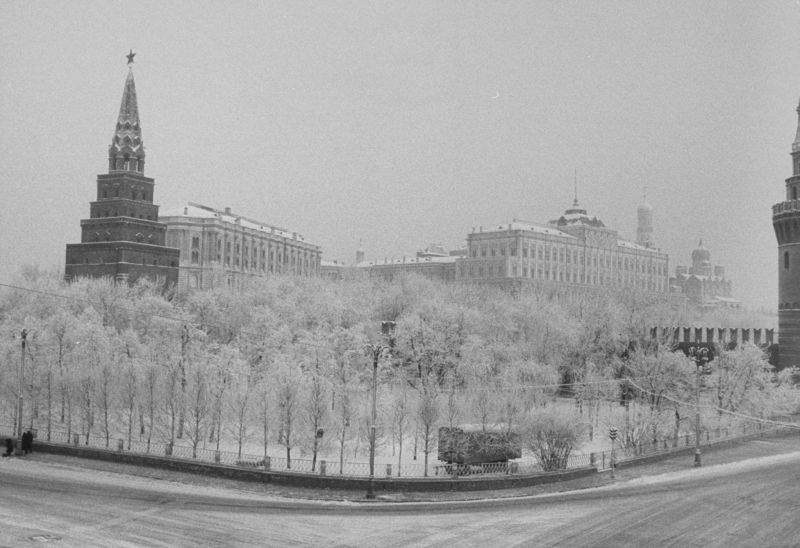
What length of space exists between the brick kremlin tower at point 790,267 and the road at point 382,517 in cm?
3154

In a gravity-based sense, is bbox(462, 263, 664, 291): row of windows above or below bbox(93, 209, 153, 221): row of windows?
below

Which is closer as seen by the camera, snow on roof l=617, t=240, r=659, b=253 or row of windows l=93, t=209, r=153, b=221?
row of windows l=93, t=209, r=153, b=221

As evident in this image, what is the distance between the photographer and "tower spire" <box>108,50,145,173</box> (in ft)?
310

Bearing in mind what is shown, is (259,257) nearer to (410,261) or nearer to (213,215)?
(213,215)

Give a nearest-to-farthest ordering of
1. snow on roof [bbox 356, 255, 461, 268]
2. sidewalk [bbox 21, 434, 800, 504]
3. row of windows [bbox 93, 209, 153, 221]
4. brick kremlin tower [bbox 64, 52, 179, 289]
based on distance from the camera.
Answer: sidewalk [bbox 21, 434, 800, 504] → brick kremlin tower [bbox 64, 52, 179, 289] → row of windows [bbox 93, 209, 153, 221] → snow on roof [bbox 356, 255, 461, 268]

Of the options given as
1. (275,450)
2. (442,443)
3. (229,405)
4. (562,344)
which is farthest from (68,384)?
(562,344)

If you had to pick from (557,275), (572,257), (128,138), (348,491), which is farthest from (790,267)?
(572,257)

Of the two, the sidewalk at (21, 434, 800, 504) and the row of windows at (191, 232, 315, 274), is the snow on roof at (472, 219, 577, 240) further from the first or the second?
the sidewalk at (21, 434, 800, 504)

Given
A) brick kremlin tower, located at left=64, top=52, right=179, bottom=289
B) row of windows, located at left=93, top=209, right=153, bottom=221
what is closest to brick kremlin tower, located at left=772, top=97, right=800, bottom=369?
brick kremlin tower, located at left=64, top=52, right=179, bottom=289

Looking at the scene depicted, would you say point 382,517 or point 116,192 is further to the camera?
point 116,192

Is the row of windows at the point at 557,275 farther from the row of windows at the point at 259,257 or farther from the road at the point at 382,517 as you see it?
the road at the point at 382,517

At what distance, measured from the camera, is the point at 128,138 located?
313 ft

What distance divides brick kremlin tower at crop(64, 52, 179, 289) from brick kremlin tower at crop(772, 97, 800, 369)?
61488 mm

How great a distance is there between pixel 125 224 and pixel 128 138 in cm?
1003
